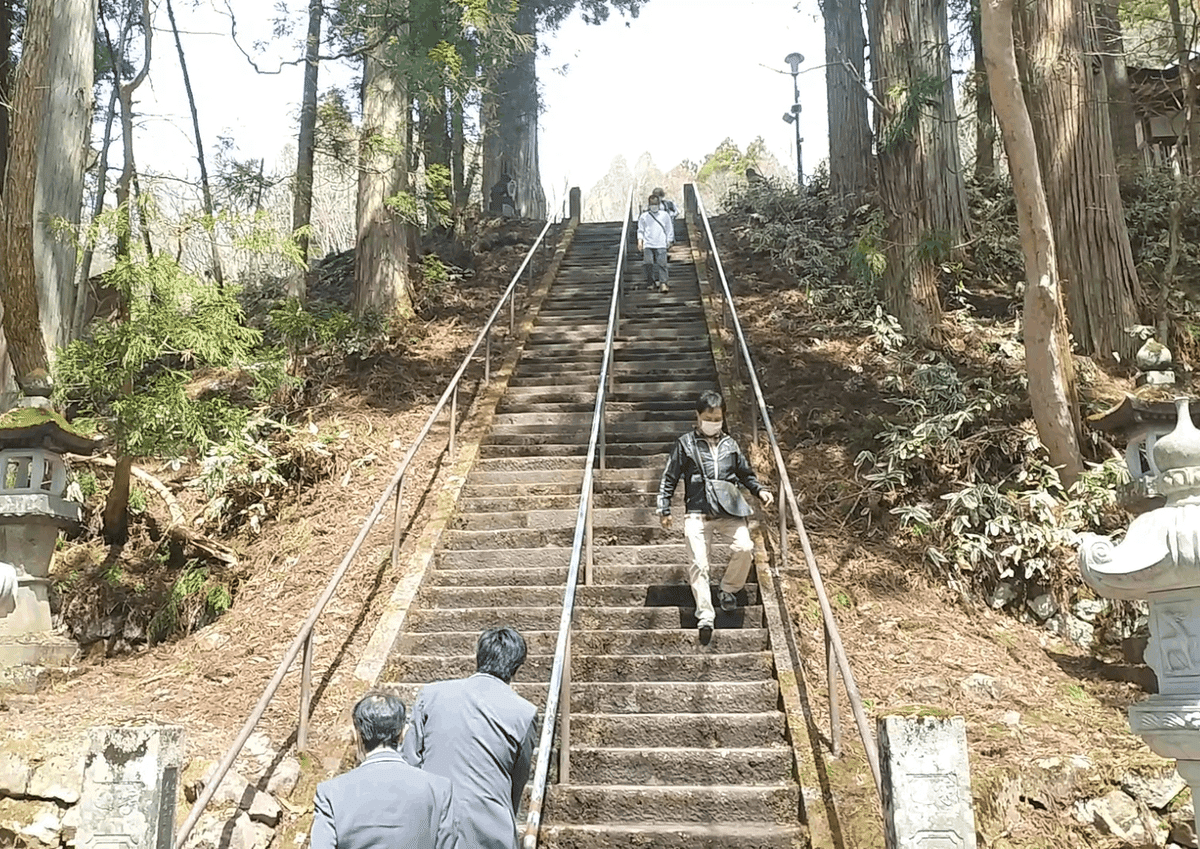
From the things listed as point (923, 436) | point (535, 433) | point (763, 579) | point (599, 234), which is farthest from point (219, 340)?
point (599, 234)

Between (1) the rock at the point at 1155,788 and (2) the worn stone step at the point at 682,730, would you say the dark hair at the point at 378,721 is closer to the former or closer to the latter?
(2) the worn stone step at the point at 682,730

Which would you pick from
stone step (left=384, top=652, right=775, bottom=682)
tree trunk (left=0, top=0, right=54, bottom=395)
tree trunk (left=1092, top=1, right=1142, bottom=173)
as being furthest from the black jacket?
tree trunk (left=1092, top=1, right=1142, bottom=173)

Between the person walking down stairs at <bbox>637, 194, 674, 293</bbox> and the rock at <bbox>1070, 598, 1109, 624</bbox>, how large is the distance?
813cm

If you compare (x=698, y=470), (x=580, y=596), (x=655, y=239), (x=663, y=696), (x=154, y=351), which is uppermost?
(x=655, y=239)

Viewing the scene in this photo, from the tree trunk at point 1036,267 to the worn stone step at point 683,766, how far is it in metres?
4.26

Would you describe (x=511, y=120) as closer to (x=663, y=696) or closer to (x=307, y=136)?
(x=307, y=136)

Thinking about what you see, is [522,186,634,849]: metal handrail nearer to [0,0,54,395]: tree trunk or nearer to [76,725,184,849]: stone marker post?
[76,725,184,849]: stone marker post

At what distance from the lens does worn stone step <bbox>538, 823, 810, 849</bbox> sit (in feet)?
16.5

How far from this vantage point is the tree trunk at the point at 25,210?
8.77 metres

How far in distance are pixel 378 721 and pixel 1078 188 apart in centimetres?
967

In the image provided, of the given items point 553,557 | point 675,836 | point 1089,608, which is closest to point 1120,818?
point 675,836

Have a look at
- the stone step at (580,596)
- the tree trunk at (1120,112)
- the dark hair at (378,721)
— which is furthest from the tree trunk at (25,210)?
the tree trunk at (1120,112)

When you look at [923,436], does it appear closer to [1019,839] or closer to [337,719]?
[1019,839]

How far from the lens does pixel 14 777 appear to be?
5.71 m
